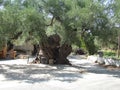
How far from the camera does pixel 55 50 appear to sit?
2344 centimetres

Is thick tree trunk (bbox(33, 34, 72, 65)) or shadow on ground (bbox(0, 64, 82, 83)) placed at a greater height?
thick tree trunk (bbox(33, 34, 72, 65))

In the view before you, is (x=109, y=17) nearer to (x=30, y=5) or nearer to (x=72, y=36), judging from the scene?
(x=72, y=36)

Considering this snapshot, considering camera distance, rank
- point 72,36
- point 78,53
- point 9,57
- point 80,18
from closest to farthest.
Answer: point 80,18 < point 72,36 < point 9,57 < point 78,53

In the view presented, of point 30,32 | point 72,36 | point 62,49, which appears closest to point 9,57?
point 62,49

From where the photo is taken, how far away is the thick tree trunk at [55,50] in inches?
885

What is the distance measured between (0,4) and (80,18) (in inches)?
216

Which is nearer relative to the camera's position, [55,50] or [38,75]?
[38,75]

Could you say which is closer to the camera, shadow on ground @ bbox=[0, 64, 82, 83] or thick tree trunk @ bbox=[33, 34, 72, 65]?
shadow on ground @ bbox=[0, 64, 82, 83]

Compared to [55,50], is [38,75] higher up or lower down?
lower down

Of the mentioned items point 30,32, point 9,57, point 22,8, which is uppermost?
point 22,8

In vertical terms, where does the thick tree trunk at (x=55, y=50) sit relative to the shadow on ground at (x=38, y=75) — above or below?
above

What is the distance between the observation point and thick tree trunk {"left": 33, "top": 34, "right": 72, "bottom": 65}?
22484mm

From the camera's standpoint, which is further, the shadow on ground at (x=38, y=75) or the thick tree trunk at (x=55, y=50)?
the thick tree trunk at (x=55, y=50)

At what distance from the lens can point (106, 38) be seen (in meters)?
17.6
